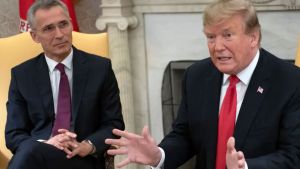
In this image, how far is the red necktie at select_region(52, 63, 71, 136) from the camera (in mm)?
2773

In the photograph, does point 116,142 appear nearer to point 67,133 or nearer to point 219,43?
point 219,43

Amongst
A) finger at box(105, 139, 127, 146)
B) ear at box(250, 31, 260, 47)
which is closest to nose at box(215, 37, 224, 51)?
ear at box(250, 31, 260, 47)

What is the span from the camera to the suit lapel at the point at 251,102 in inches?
82.3

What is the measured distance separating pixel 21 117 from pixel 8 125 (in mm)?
74

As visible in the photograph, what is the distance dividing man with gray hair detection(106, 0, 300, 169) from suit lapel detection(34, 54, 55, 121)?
0.76 metres

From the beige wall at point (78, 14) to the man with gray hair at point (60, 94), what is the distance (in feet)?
4.24

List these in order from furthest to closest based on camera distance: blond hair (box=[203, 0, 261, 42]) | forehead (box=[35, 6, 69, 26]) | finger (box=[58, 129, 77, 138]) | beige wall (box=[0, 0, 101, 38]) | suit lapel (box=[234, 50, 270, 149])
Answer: beige wall (box=[0, 0, 101, 38]) → forehead (box=[35, 6, 69, 26]) → finger (box=[58, 129, 77, 138]) → suit lapel (box=[234, 50, 270, 149]) → blond hair (box=[203, 0, 261, 42])

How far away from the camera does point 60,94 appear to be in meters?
2.79

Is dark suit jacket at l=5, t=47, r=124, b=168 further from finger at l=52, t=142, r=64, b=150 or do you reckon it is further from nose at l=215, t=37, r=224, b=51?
nose at l=215, t=37, r=224, b=51

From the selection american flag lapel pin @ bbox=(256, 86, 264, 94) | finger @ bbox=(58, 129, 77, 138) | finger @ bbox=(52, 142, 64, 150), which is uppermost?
american flag lapel pin @ bbox=(256, 86, 264, 94)

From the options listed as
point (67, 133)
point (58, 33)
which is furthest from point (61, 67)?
point (67, 133)

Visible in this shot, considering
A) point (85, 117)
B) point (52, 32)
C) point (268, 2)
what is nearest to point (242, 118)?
point (85, 117)

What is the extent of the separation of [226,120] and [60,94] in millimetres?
958

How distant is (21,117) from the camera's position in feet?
9.18
